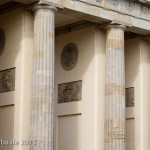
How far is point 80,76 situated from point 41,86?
431cm

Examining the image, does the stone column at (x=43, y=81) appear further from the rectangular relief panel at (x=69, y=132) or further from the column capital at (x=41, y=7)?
the rectangular relief panel at (x=69, y=132)

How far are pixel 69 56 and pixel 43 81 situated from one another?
4824 millimetres

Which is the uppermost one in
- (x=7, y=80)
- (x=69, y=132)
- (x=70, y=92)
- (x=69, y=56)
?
(x=69, y=56)

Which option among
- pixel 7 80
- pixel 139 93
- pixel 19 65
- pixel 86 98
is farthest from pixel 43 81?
pixel 139 93

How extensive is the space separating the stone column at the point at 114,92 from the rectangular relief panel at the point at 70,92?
5.39ft

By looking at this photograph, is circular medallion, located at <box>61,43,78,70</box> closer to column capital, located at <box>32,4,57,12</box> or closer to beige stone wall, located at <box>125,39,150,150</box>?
beige stone wall, located at <box>125,39,150,150</box>

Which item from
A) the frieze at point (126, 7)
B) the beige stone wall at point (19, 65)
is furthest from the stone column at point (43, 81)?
the frieze at point (126, 7)

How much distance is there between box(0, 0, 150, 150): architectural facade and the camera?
18.8 metres

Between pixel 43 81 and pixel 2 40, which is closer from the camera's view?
pixel 43 81

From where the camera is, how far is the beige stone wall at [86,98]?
845 inches

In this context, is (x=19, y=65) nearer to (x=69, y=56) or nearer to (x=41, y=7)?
(x=41, y=7)

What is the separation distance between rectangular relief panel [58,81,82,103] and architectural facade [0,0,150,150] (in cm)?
5

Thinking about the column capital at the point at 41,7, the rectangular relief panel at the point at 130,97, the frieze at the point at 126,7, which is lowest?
the rectangular relief panel at the point at 130,97

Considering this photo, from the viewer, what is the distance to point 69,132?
22516 millimetres
